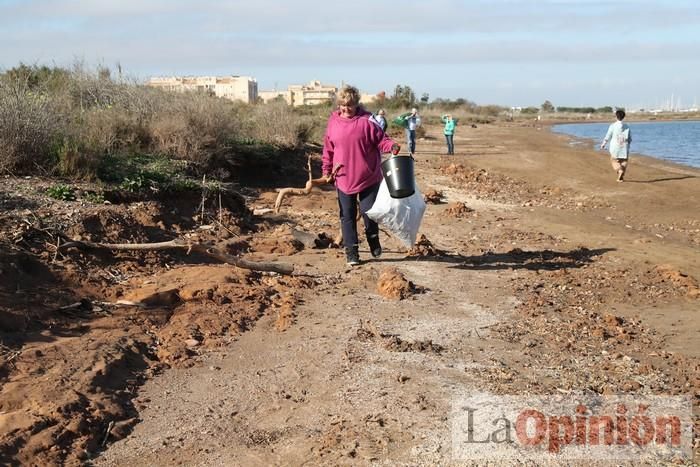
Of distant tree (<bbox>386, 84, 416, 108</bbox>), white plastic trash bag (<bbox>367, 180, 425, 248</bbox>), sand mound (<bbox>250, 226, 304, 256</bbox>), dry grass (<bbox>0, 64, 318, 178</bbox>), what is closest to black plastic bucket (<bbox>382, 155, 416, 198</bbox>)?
white plastic trash bag (<bbox>367, 180, 425, 248</bbox>)

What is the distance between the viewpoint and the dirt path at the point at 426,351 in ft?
13.8

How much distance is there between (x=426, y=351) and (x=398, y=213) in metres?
2.34

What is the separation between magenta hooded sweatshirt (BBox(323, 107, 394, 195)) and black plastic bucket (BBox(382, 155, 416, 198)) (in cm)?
23

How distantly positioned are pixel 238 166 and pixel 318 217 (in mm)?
3999

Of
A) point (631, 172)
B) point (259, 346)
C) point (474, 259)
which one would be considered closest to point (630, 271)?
point (474, 259)

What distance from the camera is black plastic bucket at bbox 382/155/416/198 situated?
24.4 ft

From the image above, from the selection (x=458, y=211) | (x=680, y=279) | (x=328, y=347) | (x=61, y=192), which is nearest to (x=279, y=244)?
(x=61, y=192)

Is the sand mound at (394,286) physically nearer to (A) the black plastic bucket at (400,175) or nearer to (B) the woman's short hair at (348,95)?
(A) the black plastic bucket at (400,175)

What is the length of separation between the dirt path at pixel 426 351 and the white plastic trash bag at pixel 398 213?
521mm

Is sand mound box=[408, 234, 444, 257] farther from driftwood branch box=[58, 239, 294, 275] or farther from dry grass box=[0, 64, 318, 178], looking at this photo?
dry grass box=[0, 64, 318, 178]

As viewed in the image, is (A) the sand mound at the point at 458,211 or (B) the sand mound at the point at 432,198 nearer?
(A) the sand mound at the point at 458,211

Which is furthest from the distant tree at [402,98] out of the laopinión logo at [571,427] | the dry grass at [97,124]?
the laopinión logo at [571,427]

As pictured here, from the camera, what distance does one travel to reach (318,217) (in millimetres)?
11641

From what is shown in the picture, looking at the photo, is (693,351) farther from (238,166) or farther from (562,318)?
(238,166)
